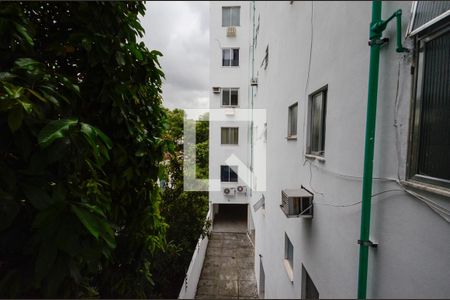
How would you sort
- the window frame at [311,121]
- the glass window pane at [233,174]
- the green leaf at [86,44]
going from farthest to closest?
the glass window pane at [233,174]
the window frame at [311,121]
the green leaf at [86,44]

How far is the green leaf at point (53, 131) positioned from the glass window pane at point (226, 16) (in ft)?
36.4

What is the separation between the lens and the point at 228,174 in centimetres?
1028

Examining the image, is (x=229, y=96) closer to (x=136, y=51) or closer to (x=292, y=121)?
(x=292, y=121)

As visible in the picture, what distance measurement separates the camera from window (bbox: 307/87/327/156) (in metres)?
2.29

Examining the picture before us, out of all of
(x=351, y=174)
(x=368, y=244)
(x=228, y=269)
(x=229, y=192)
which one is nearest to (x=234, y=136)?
(x=229, y=192)

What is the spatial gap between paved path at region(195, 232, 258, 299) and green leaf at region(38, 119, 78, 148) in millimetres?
5041

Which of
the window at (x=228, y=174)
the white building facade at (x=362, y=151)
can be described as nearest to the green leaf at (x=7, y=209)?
the white building facade at (x=362, y=151)

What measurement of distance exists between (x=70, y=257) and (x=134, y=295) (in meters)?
1.23

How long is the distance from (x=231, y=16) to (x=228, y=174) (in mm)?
7894

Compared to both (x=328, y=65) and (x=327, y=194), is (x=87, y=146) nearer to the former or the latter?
(x=327, y=194)

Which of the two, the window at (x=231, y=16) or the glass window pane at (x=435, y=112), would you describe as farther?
the window at (x=231, y=16)

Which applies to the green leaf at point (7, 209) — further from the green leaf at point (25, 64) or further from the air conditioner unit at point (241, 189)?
the air conditioner unit at point (241, 189)

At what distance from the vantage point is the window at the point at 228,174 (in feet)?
33.6

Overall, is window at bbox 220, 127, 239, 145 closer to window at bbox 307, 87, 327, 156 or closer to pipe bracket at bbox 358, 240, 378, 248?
window at bbox 307, 87, 327, 156
